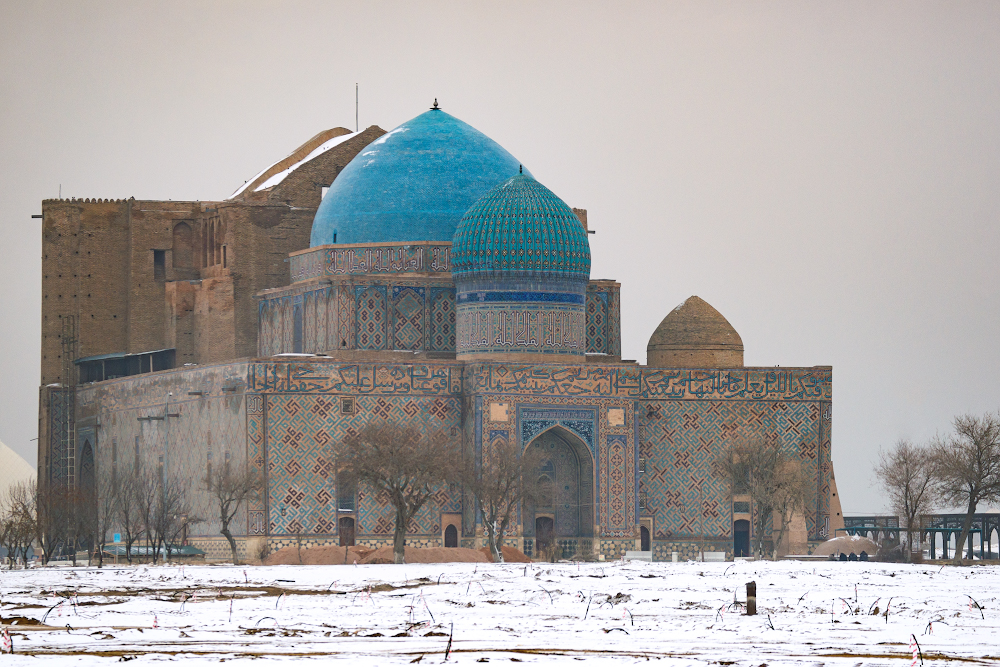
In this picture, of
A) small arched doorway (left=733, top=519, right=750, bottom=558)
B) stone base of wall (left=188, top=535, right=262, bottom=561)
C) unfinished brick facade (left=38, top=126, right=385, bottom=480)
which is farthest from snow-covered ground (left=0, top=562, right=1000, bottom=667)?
unfinished brick facade (left=38, top=126, right=385, bottom=480)

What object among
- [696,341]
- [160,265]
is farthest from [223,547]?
[696,341]

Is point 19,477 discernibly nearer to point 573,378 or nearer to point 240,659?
point 573,378

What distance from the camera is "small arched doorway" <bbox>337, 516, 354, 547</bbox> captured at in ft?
160

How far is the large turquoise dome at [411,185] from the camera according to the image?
5428cm

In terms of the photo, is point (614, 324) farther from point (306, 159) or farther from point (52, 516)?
point (52, 516)

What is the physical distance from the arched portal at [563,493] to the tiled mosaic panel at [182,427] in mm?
7277

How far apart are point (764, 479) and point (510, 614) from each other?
20.8m

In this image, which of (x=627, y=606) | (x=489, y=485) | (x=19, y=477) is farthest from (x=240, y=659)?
(x=19, y=477)

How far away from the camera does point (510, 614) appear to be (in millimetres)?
31219

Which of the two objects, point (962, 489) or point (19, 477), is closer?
point (962, 489)

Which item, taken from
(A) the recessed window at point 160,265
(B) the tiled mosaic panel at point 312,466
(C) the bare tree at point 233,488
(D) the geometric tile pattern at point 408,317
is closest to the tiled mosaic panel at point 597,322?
(D) the geometric tile pattern at point 408,317

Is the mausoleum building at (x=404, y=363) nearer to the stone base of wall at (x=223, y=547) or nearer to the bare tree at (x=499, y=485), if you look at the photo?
the stone base of wall at (x=223, y=547)

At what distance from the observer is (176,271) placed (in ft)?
197

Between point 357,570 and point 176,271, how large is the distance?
22510 mm
